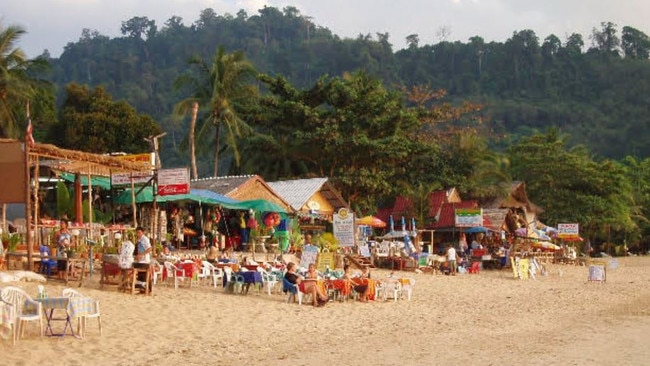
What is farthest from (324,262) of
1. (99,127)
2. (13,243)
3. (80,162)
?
(99,127)

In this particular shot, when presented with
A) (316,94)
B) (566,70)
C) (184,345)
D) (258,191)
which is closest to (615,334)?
(184,345)

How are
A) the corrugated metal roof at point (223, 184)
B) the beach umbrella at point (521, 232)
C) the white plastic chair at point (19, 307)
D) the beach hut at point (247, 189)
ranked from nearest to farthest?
the white plastic chair at point (19, 307) < the beach hut at point (247, 189) < the corrugated metal roof at point (223, 184) < the beach umbrella at point (521, 232)

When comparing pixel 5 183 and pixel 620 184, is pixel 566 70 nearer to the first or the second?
pixel 620 184

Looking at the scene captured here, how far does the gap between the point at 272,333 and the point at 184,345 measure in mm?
2109

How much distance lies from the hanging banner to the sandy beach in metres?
2.38

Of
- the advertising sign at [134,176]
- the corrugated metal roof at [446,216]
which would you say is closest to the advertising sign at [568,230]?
the corrugated metal roof at [446,216]

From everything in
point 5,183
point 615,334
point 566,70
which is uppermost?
point 566,70

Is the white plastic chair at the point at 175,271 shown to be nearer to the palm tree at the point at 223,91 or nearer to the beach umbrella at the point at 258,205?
the beach umbrella at the point at 258,205

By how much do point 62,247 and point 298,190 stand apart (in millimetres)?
15719

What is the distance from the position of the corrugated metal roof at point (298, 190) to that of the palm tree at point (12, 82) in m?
11.9

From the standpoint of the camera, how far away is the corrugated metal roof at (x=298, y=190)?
30578mm

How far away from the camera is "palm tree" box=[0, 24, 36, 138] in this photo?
34594 mm

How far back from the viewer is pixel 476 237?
39812 mm

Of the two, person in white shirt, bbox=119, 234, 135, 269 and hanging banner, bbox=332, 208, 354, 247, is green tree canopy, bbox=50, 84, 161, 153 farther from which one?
person in white shirt, bbox=119, 234, 135, 269
